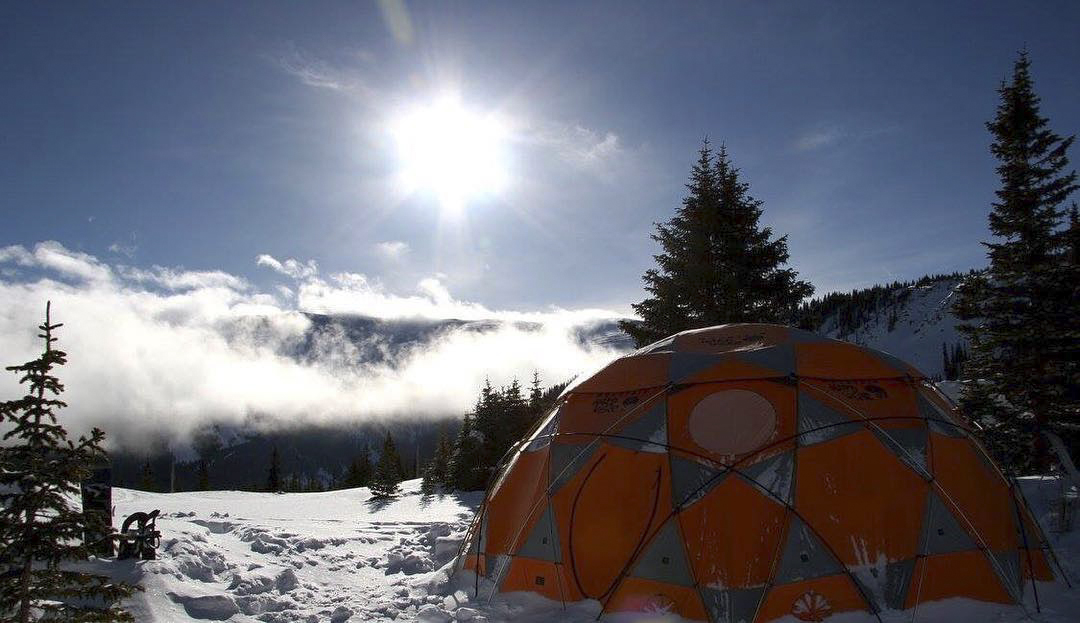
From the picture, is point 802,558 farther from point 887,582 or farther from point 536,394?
point 536,394

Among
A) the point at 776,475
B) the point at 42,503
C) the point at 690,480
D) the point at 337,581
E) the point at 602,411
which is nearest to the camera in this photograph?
the point at 42,503

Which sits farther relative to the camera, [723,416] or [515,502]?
[515,502]

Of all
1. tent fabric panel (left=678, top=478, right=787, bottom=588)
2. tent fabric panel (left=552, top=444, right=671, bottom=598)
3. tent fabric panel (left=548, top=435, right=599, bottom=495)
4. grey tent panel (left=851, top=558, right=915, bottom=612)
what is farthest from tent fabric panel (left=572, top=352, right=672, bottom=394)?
grey tent panel (left=851, top=558, right=915, bottom=612)

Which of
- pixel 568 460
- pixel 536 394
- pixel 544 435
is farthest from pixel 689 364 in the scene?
pixel 536 394

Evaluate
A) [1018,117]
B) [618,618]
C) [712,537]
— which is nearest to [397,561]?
[618,618]

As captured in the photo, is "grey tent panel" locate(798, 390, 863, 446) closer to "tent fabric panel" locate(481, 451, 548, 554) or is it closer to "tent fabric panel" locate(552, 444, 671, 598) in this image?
"tent fabric panel" locate(552, 444, 671, 598)

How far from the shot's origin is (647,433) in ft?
29.1

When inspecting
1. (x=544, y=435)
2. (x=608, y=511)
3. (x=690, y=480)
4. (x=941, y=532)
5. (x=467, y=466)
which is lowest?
(x=467, y=466)

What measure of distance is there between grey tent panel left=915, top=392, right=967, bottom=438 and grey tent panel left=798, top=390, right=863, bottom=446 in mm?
1340

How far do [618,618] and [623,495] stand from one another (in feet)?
5.60

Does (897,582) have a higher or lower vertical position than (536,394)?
lower

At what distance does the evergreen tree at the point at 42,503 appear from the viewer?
4.69 meters

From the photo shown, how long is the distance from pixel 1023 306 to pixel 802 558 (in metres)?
12.5

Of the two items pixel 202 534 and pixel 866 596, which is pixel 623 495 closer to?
pixel 866 596
